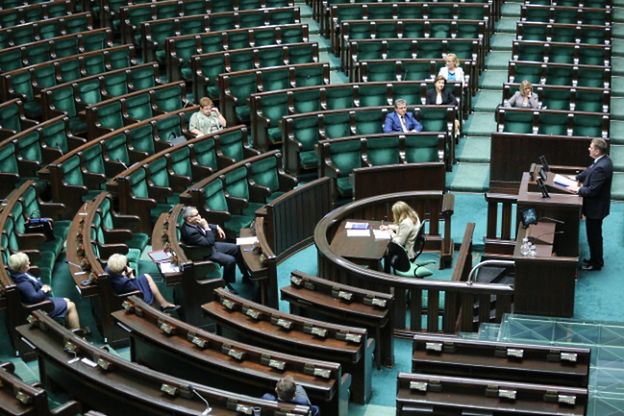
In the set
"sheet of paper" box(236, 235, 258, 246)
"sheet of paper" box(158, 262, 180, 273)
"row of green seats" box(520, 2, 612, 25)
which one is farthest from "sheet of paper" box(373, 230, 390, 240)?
"row of green seats" box(520, 2, 612, 25)

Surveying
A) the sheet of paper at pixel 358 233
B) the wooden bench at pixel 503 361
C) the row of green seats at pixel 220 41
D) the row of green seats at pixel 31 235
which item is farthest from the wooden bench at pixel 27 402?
the row of green seats at pixel 220 41

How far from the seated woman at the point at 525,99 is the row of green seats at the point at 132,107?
9.50 feet

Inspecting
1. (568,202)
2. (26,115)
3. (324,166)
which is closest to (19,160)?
(26,115)

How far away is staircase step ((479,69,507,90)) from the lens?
10328 millimetres

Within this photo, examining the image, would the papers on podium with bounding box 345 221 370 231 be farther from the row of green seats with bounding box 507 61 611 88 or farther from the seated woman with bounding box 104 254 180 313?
the row of green seats with bounding box 507 61 611 88

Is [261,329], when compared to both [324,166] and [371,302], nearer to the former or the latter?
[371,302]

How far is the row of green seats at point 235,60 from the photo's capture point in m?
9.88

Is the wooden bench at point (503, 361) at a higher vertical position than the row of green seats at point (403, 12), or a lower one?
lower

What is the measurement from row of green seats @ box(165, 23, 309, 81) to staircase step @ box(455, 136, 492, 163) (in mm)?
2151

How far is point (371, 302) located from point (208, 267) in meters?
1.16

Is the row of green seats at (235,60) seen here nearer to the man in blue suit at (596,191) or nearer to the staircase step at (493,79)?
the staircase step at (493,79)

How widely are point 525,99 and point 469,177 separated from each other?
79 cm

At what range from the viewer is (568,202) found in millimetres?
6867

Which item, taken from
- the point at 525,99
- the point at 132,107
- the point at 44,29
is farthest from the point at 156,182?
the point at 44,29
